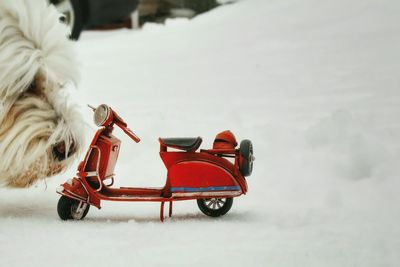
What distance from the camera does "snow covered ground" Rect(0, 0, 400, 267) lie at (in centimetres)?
251

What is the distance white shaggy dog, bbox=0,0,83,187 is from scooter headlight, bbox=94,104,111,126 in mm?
173

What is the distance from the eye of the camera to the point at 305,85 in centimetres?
547

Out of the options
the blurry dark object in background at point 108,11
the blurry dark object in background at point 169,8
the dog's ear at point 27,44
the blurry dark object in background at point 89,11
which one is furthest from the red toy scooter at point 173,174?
the blurry dark object in background at point 169,8

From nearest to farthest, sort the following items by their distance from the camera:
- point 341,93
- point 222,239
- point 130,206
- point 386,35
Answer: point 222,239, point 130,206, point 341,93, point 386,35

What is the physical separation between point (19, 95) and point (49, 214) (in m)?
0.63

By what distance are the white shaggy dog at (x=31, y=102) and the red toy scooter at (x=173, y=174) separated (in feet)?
0.53

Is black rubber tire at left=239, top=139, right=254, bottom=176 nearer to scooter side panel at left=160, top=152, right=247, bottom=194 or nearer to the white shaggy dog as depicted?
scooter side panel at left=160, top=152, right=247, bottom=194

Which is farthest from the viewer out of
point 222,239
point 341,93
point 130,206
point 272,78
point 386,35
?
point 386,35

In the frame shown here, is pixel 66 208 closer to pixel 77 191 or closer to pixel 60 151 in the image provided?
pixel 77 191

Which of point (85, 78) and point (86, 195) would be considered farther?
point (85, 78)

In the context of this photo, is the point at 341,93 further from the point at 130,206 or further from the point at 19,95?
the point at 19,95

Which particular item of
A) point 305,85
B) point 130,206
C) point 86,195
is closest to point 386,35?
point 305,85

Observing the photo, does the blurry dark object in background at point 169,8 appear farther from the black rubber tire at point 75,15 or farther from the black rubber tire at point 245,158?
the black rubber tire at point 245,158

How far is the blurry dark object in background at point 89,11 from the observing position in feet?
26.3
